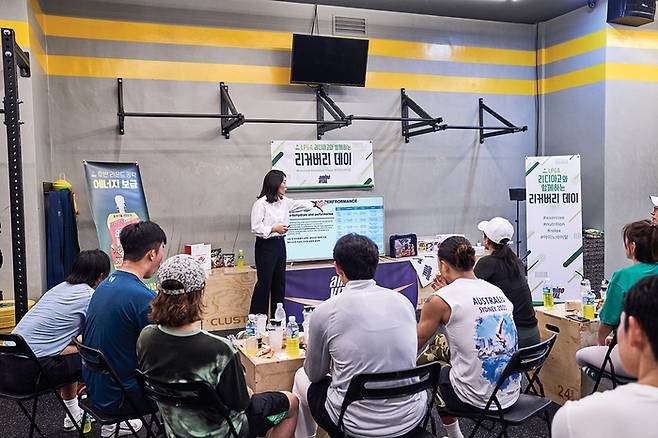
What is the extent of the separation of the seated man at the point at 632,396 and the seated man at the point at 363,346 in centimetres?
96

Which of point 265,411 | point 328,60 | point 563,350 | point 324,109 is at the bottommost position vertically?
point 563,350

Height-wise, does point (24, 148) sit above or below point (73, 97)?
below

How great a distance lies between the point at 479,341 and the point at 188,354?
118 cm

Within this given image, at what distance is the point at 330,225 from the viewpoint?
18.8 ft

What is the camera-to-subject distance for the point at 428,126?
622cm

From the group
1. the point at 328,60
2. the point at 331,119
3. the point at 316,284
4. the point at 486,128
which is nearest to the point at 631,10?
the point at 486,128

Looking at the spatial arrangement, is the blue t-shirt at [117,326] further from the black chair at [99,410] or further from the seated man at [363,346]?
the seated man at [363,346]

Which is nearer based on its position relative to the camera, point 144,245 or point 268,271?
point 144,245

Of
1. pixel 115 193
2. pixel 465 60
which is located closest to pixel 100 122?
pixel 115 193

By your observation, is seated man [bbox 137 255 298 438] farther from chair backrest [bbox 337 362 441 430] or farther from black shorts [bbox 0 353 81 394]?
black shorts [bbox 0 353 81 394]

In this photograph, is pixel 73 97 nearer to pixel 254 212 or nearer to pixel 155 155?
pixel 155 155

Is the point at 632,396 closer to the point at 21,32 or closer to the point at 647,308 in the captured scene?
the point at 647,308

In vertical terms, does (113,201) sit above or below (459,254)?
above

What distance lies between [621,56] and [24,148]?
579 cm
